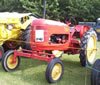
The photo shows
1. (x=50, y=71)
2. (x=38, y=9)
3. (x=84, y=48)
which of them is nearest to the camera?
(x=50, y=71)

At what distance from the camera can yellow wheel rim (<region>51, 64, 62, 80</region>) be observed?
3324mm

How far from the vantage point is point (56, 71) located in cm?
336

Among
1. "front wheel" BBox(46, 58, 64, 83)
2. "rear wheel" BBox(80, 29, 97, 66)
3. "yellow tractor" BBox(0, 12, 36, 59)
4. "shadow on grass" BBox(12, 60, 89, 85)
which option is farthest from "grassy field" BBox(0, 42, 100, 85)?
"yellow tractor" BBox(0, 12, 36, 59)

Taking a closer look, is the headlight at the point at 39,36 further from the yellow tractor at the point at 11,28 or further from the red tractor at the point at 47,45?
the yellow tractor at the point at 11,28

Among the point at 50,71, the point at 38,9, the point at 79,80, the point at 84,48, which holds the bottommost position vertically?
the point at 79,80

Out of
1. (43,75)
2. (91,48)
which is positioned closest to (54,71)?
(43,75)

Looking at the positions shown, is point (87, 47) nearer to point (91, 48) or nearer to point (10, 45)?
point (91, 48)

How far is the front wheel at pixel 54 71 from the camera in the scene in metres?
3.16

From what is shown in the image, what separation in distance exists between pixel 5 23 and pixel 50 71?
274 centimetres

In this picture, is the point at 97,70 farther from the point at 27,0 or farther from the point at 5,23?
the point at 27,0

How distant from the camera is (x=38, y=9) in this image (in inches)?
644

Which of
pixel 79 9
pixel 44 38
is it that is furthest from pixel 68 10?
pixel 44 38

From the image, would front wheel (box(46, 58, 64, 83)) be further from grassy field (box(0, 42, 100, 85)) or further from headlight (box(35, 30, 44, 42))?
headlight (box(35, 30, 44, 42))

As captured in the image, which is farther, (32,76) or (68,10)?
(68,10)
